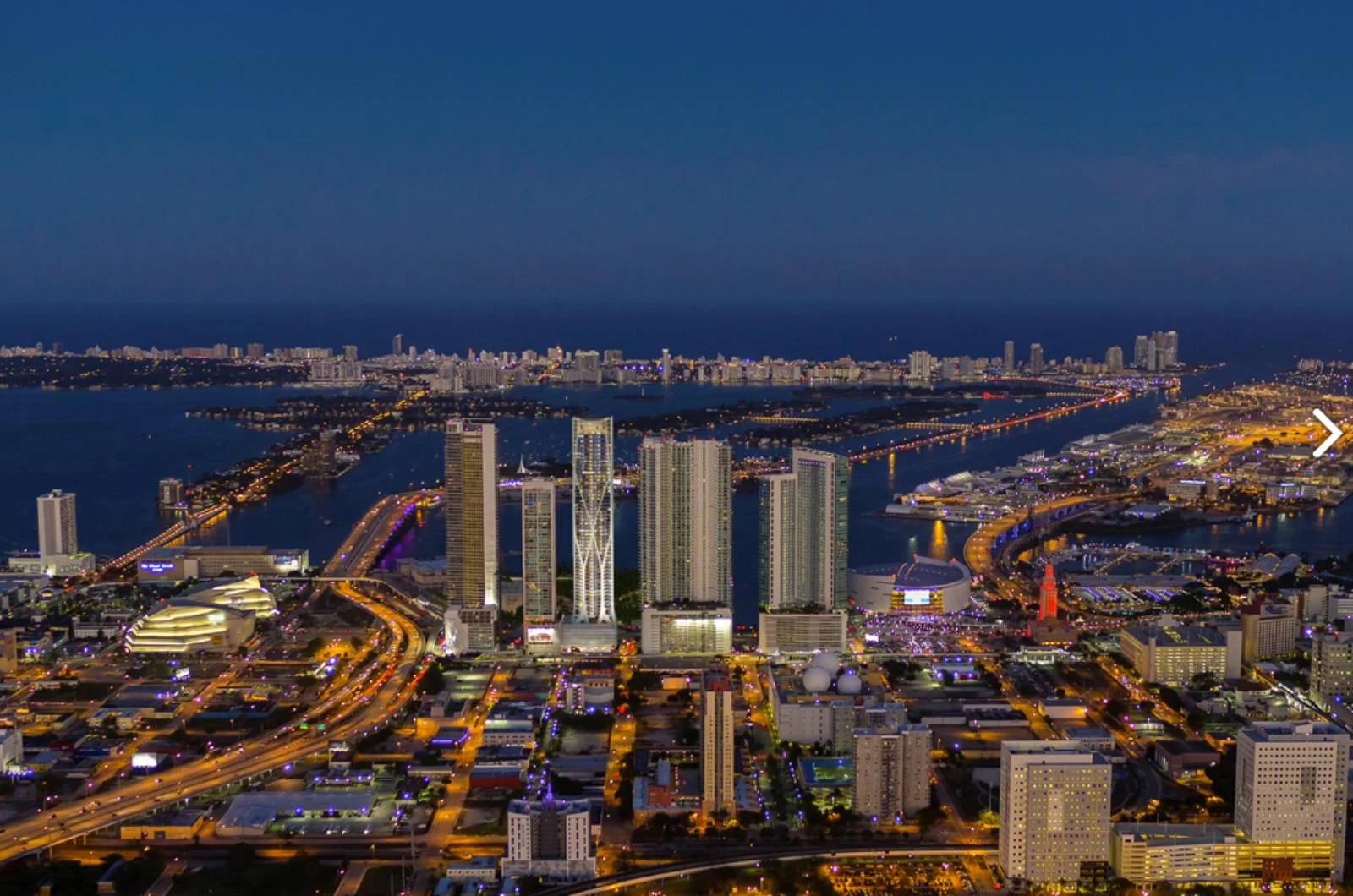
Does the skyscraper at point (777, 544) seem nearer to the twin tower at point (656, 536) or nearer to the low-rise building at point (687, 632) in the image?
the twin tower at point (656, 536)

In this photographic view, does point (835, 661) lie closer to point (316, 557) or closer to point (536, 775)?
point (536, 775)

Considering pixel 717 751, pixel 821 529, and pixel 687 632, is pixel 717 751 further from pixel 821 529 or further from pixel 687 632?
pixel 821 529

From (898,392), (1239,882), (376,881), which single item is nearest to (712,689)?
(376,881)

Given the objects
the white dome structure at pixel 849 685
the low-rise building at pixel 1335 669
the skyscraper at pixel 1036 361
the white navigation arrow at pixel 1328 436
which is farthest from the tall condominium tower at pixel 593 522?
the skyscraper at pixel 1036 361

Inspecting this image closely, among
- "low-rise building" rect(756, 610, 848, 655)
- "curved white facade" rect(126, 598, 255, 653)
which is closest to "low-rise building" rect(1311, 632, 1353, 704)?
"low-rise building" rect(756, 610, 848, 655)

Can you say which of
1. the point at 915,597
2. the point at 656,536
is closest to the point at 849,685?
the point at 656,536
